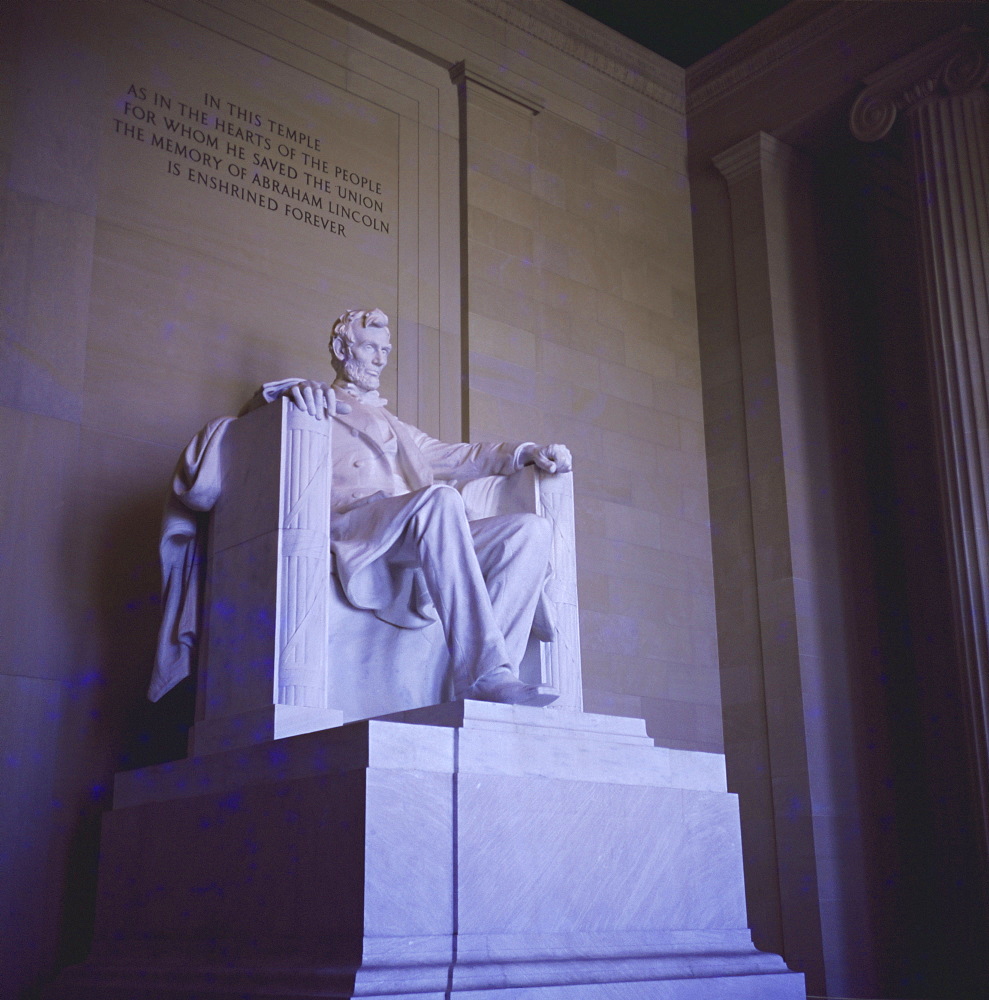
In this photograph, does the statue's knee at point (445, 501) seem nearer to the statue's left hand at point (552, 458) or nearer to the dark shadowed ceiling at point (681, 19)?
the statue's left hand at point (552, 458)

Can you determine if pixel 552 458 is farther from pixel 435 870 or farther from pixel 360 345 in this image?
pixel 435 870

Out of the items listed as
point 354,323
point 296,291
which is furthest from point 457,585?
point 296,291

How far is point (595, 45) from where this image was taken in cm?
905

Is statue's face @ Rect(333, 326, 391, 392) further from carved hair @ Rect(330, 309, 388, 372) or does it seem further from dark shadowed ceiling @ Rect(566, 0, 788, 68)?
dark shadowed ceiling @ Rect(566, 0, 788, 68)

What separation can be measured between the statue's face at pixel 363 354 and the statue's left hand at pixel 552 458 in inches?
34.7

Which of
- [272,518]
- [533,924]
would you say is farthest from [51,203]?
[533,924]

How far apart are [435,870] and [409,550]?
1.43 metres

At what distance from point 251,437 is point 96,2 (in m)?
3.05

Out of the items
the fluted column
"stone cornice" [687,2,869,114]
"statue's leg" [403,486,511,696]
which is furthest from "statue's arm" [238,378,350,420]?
"stone cornice" [687,2,869,114]

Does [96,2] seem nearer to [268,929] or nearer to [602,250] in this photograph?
[602,250]

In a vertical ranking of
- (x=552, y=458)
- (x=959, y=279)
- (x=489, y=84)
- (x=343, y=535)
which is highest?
(x=489, y=84)

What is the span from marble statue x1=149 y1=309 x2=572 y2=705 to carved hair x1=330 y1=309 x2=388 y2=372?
0.40 m

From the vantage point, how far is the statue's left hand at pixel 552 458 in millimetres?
5613

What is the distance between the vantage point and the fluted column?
731 centimetres
